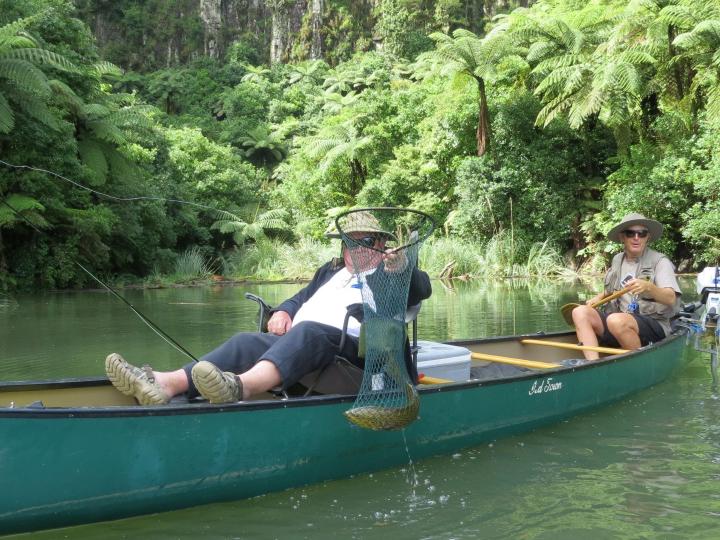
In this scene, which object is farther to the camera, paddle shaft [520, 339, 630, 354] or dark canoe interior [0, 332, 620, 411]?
paddle shaft [520, 339, 630, 354]

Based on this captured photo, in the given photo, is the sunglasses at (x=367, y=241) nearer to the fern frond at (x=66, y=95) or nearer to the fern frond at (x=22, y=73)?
the fern frond at (x=22, y=73)

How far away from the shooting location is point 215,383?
3744mm

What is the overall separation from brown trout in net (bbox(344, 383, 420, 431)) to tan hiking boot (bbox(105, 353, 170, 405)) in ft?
3.13

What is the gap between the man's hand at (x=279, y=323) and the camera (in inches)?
192

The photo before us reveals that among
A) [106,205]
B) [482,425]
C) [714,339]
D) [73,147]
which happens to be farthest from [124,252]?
[482,425]

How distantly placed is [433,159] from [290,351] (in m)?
21.3

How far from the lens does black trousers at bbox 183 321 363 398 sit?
410 centimetres

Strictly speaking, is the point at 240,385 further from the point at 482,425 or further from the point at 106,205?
the point at 106,205

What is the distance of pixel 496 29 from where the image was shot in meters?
21.3

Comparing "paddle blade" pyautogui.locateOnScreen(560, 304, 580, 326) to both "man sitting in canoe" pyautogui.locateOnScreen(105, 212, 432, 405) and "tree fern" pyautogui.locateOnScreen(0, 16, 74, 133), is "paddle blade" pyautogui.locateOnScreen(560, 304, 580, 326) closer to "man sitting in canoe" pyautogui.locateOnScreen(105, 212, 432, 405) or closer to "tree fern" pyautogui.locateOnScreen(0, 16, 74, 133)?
"man sitting in canoe" pyautogui.locateOnScreen(105, 212, 432, 405)

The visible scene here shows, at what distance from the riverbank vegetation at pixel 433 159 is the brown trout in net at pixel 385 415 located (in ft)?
35.5

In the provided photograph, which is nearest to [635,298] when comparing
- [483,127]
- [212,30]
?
[483,127]

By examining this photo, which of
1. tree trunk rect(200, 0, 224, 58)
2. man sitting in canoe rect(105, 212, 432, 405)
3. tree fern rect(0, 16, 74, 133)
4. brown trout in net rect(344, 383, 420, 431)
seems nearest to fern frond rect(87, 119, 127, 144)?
tree fern rect(0, 16, 74, 133)

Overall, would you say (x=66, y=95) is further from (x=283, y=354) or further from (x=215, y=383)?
(x=215, y=383)
